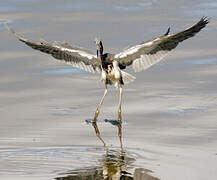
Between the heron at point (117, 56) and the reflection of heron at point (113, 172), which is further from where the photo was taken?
the heron at point (117, 56)

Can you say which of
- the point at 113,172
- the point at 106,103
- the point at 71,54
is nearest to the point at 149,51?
the point at 106,103

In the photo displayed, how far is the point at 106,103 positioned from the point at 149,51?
43.1 inches

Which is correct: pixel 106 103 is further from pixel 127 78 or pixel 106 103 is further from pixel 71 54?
pixel 71 54

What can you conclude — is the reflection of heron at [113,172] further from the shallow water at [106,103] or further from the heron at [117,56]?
the heron at [117,56]

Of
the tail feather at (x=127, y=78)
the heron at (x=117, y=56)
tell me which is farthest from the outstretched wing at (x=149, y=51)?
the tail feather at (x=127, y=78)

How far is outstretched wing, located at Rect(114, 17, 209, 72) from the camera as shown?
41.1ft

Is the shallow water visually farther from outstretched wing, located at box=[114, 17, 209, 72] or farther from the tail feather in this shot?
outstretched wing, located at box=[114, 17, 209, 72]

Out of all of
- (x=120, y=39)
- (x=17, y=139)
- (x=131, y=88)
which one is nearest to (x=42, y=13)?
(x=120, y=39)

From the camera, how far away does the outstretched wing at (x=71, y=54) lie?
1314 centimetres

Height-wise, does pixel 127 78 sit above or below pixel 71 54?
below

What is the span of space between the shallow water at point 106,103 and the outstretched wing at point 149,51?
2.01ft

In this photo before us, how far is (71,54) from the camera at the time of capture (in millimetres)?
13328

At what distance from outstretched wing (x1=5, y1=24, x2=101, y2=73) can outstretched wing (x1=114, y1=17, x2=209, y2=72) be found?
0.52 m

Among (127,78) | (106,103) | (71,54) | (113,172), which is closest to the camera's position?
(113,172)
